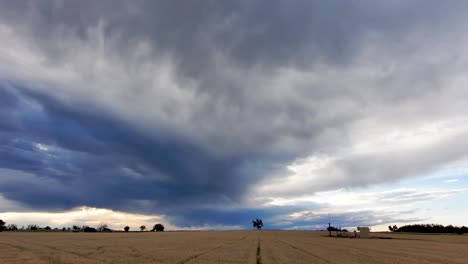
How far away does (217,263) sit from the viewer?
17.6 metres

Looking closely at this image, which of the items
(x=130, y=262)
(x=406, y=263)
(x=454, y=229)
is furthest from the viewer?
(x=454, y=229)

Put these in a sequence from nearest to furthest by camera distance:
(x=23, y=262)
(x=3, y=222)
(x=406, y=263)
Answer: (x=23, y=262) < (x=406, y=263) < (x=3, y=222)

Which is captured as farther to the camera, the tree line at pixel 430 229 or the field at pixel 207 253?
the tree line at pixel 430 229

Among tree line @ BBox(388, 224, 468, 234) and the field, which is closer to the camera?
the field

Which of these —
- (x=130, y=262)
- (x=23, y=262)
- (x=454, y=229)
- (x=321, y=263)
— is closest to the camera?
(x=23, y=262)

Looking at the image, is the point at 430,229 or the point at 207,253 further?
the point at 430,229

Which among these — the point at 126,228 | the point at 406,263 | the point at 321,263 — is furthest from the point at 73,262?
the point at 126,228

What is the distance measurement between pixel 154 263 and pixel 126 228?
17768 cm

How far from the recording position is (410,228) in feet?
545

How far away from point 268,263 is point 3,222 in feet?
474

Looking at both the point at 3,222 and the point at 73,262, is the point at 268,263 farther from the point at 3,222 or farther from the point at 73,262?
the point at 3,222

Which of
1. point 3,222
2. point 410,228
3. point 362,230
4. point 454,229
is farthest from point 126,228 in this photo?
point 454,229

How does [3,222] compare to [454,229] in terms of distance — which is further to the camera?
[454,229]

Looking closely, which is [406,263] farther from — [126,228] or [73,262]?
[126,228]
